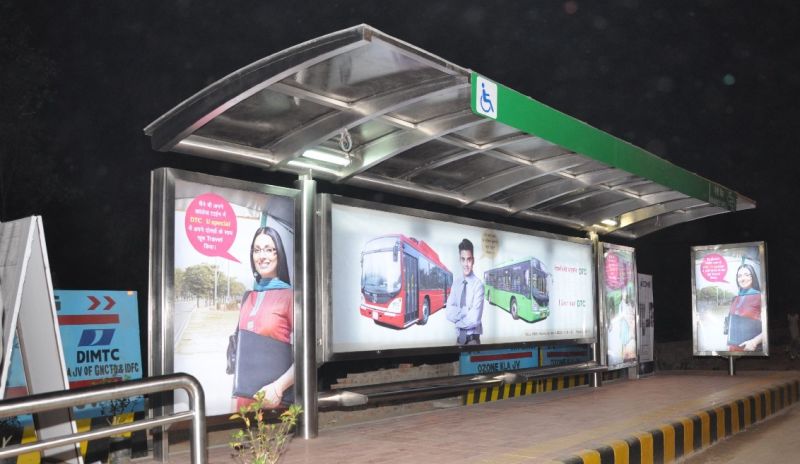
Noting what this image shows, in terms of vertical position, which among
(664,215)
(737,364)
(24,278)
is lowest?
(737,364)

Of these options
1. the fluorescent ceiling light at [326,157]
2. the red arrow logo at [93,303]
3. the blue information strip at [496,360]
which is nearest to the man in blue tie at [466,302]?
the blue information strip at [496,360]

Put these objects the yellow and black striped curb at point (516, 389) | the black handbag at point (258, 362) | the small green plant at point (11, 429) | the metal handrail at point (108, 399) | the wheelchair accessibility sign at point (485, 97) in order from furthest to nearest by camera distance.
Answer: the yellow and black striped curb at point (516, 389), the black handbag at point (258, 362), the wheelchair accessibility sign at point (485, 97), the small green plant at point (11, 429), the metal handrail at point (108, 399)

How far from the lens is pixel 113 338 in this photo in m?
5.93

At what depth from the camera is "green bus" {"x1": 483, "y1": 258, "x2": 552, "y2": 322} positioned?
8773 millimetres

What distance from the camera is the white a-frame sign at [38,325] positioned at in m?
4.49

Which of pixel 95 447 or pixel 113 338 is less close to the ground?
pixel 113 338

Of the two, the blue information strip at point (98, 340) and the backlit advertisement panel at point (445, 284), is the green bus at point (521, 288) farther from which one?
the blue information strip at point (98, 340)

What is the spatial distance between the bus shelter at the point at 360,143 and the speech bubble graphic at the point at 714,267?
16.3ft

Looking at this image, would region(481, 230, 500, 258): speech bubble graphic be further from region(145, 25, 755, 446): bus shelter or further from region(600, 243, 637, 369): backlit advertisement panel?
region(600, 243, 637, 369): backlit advertisement panel

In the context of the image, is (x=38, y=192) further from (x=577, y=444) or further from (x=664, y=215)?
(x=577, y=444)

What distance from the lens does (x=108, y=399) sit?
10.4ft

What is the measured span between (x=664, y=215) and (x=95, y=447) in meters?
8.55

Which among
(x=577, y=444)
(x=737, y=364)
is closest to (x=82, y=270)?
(x=737, y=364)

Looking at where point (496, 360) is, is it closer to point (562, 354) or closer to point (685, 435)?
point (562, 354)
